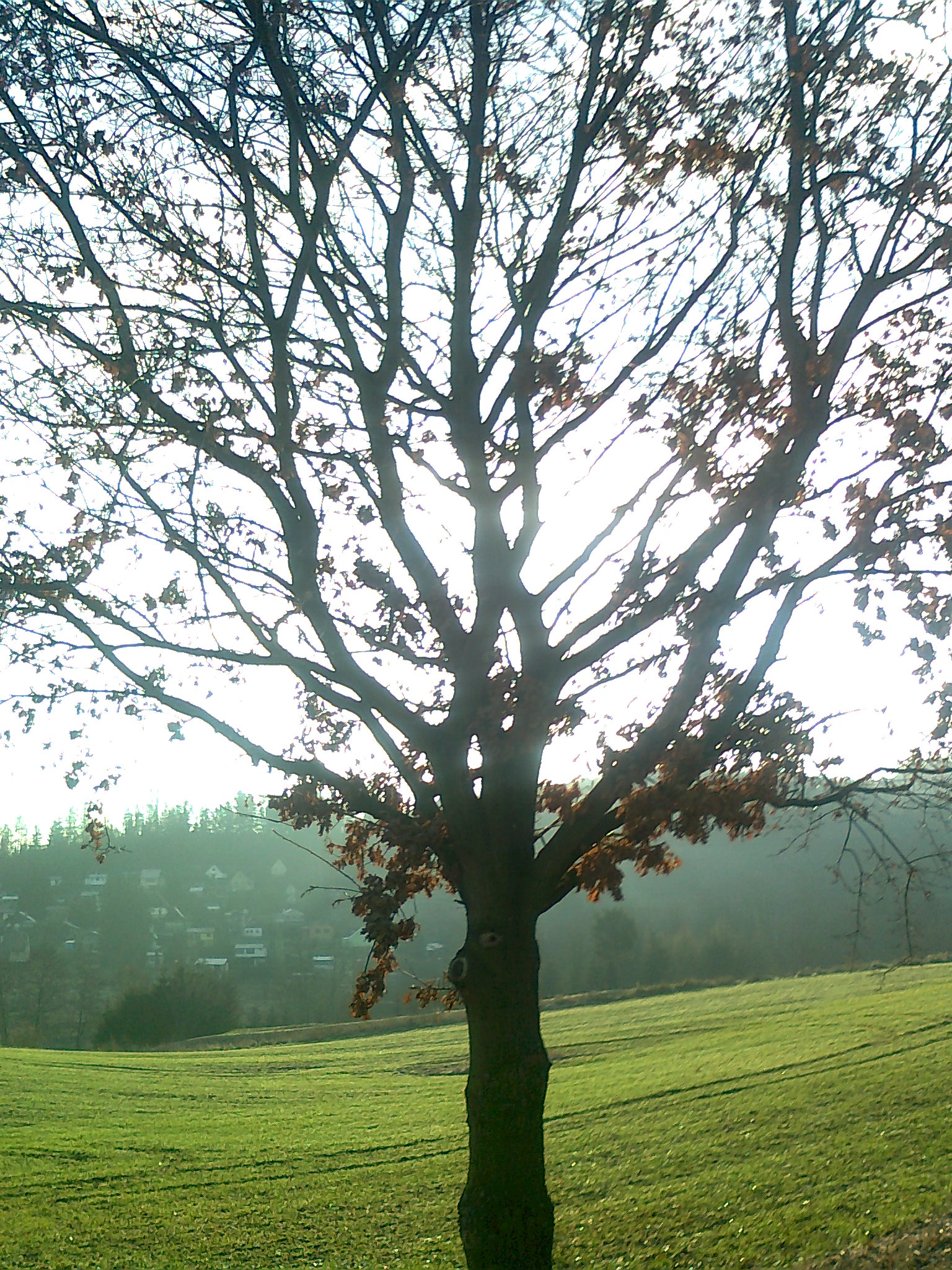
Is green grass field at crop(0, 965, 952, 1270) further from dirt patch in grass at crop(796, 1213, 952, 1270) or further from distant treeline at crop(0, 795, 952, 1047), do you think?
distant treeline at crop(0, 795, 952, 1047)

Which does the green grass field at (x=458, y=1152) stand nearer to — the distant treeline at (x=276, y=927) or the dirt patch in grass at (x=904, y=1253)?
the dirt patch in grass at (x=904, y=1253)

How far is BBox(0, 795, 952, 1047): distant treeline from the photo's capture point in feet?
225

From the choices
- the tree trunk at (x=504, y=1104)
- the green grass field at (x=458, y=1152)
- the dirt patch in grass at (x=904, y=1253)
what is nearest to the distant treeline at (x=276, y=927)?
the green grass field at (x=458, y=1152)

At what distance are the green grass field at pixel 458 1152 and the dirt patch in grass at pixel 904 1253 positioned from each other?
19.0 inches

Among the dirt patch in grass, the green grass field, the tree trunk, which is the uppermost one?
the tree trunk

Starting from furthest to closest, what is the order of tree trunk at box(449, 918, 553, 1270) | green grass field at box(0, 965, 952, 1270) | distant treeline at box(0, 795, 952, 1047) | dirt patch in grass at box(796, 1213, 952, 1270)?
1. distant treeline at box(0, 795, 952, 1047)
2. green grass field at box(0, 965, 952, 1270)
3. dirt patch in grass at box(796, 1213, 952, 1270)
4. tree trunk at box(449, 918, 553, 1270)

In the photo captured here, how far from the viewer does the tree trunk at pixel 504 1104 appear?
5609mm

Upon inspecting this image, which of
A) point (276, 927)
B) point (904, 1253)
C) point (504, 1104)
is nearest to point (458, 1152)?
point (904, 1253)

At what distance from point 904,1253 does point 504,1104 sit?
301 inches

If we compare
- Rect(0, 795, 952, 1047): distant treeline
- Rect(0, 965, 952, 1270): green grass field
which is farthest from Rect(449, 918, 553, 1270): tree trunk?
Rect(0, 795, 952, 1047): distant treeline

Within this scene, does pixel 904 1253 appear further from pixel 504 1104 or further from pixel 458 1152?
pixel 458 1152

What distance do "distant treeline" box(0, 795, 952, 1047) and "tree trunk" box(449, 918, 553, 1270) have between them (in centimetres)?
5560

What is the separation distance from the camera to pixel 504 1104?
5.79 meters

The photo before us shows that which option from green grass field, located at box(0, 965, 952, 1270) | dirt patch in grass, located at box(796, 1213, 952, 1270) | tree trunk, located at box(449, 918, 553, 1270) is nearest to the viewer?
tree trunk, located at box(449, 918, 553, 1270)
